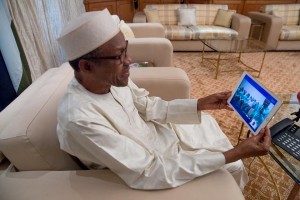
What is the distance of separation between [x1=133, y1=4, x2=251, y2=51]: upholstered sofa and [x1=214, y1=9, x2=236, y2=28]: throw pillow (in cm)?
2

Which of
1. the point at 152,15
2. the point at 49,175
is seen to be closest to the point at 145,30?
the point at 152,15

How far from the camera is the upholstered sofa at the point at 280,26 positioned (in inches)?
139

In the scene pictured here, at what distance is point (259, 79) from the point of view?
288cm

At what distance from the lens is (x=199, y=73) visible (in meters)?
3.05

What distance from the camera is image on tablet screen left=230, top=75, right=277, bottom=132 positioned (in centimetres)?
86

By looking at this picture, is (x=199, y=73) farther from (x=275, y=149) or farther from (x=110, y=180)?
(x=110, y=180)

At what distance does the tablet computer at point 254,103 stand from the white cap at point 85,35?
0.61 metres

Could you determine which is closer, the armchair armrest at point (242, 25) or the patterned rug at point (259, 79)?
the patterned rug at point (259, 79)

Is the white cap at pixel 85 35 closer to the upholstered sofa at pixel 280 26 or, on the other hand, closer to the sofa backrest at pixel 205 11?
the upholstered sofa at pixel 280 26

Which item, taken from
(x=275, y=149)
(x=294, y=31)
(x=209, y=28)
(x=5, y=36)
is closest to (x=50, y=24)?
(x=5, y=36)

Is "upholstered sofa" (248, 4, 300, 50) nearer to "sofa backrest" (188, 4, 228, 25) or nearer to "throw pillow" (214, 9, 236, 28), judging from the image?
"throw pillow" (214, 9, 236, 28)

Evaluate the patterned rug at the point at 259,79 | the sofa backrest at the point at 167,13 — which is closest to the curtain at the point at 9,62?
the patterned rug at the point at 259,79

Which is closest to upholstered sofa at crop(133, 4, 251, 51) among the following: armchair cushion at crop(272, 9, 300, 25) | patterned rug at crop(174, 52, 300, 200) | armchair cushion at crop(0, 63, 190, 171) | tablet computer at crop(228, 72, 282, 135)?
patterned rug at crop(174, 52, 300, 200)

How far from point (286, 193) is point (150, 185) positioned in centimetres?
111
